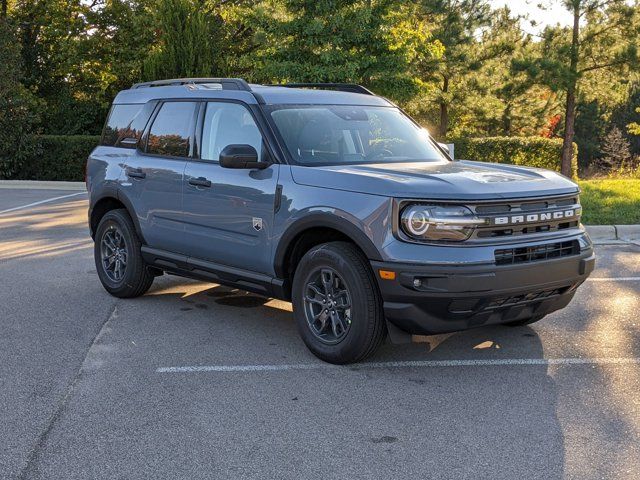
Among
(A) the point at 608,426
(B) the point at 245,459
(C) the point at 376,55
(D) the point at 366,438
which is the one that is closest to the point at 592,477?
(A) the point at 608,426

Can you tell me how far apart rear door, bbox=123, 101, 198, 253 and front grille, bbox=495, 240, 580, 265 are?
9.16ft

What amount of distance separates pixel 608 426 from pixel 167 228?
392 cm

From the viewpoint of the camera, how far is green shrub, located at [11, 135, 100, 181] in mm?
23250

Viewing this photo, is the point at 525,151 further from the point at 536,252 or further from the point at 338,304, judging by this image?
the point at 338,304

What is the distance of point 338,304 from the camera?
517cm

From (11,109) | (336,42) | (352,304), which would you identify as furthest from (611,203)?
(11,109)

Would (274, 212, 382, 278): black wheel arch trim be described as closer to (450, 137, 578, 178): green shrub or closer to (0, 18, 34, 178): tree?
(450, 137, 578, 178): green shrub

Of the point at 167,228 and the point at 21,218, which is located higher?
the point at 167,228

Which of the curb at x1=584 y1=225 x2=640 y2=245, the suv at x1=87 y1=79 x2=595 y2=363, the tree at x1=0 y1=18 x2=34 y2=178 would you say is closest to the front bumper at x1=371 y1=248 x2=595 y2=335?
the suv at x1=87 y1=79 x2=595 y2=363

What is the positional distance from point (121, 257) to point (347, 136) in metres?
2.66

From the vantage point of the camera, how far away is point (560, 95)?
2327 centimetres

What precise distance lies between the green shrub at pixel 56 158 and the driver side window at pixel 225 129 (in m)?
17.8

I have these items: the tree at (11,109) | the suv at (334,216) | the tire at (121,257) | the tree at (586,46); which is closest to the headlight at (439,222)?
the suv at (334,216)

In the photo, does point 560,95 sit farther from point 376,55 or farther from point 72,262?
point 72,262
